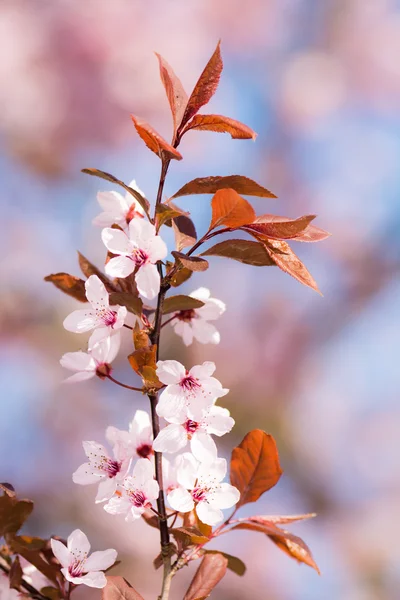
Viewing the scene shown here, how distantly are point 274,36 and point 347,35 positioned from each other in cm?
17

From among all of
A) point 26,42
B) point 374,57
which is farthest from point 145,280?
point 374,57

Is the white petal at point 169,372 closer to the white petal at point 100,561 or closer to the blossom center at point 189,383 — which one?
the blossom center at point 189,383

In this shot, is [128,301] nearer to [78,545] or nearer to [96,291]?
[96,291]

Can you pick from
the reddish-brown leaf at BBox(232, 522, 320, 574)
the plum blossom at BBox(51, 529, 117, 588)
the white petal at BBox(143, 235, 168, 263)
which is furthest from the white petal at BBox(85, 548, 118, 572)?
the white petal at BBox(143, 235, 168, 263)

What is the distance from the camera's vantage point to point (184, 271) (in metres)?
0.43

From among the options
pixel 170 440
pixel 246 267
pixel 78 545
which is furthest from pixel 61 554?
pixel 246 267

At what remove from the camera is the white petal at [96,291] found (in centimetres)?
40

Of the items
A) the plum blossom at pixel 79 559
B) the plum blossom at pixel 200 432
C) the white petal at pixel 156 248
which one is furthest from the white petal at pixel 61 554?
the white petal at pixel 156 248

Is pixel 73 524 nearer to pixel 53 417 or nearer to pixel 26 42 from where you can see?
pixel 53 417

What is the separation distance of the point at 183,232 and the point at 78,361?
12 centimetres

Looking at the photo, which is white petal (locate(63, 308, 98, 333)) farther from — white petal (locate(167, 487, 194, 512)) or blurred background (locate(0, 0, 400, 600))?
blurred background (locate(0, 0, 400, 600))

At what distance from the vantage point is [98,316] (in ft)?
1.35

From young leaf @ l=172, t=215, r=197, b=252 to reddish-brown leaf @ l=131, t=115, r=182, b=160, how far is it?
0.16 feet

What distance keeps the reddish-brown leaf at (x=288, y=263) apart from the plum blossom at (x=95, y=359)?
12 cm
